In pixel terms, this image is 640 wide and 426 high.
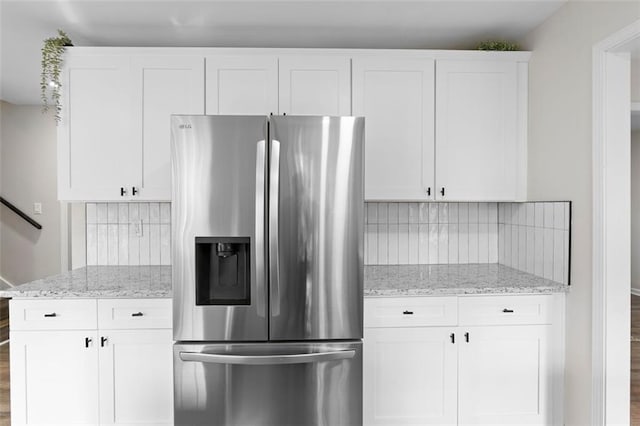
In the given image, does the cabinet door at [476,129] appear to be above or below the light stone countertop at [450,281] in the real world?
above

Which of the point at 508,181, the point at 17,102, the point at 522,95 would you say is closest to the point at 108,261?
the point at 508,181

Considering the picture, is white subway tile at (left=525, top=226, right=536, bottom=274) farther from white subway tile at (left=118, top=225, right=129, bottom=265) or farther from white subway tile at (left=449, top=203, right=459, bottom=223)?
white subway tile at (left=118, top=225, right=129, bottom=265)

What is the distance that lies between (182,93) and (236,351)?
1.47 m

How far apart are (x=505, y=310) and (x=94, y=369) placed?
6.88 feet

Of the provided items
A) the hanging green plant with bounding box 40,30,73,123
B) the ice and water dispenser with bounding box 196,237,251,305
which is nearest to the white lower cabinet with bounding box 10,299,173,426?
the ice and water dispenser with bounding box 196,237,251,305

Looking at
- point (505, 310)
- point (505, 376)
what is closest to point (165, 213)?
point (505, 310)

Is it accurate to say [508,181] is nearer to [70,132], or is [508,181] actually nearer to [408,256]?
[408,256]

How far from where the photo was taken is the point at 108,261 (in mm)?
2807

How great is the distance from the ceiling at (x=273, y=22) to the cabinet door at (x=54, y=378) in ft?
5.48

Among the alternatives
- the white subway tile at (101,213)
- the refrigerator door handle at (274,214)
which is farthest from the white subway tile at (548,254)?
the white subway tile at (101,213)

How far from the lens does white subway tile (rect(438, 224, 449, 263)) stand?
2.88m

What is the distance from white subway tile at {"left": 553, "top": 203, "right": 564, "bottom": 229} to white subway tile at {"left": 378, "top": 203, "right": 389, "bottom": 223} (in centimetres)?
100

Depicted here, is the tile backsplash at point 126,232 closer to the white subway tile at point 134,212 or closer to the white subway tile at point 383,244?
the white subway tile at point 134,212

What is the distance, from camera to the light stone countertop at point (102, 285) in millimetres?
2092
